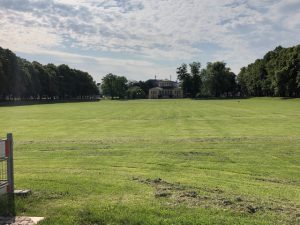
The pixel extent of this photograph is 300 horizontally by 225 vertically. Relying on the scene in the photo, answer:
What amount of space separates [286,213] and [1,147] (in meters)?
6.20

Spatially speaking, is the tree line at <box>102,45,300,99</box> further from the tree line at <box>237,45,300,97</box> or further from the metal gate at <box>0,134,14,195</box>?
the metal gate at <box>0,134,14,195</box>

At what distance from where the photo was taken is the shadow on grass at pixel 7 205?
8625mm

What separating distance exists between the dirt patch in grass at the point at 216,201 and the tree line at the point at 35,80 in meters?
106

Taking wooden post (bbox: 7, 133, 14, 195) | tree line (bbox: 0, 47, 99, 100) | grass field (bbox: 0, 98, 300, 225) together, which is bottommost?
grass field (bbox: 0, 98, 300, 225)

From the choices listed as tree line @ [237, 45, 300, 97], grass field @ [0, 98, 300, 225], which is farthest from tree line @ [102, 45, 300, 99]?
grass field @ [0, 98, 300, 225]

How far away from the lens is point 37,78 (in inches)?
5625

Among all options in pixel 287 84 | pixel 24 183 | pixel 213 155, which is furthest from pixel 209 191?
pixel 287 84

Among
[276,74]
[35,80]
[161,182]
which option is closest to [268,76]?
[276,74]

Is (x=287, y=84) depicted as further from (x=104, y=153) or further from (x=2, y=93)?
(x=104, y=153)

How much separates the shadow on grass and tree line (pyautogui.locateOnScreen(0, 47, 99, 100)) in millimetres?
105413

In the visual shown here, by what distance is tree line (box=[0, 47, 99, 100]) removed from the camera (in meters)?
117

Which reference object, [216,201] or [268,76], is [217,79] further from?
[216,201]

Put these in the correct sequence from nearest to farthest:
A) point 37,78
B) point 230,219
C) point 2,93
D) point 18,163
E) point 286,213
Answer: point 230,219 < point 286,213 < point 18,163 < point 2,93 < point 37,78

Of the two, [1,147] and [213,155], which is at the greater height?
[1,147]
